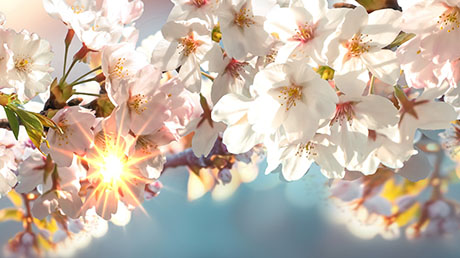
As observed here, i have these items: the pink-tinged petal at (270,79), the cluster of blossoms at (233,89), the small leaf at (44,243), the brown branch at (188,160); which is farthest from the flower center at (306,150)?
the small leaf at (44,243)

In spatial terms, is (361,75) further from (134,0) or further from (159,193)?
(159,193)

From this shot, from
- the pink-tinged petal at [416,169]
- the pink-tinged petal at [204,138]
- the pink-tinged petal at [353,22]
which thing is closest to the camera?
the pink-tinged petal at [353,22]

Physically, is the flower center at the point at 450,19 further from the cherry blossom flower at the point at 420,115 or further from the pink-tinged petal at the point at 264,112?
the pink-tinged petal at the point at 264,112

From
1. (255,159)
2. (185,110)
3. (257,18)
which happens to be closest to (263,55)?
(257,18)

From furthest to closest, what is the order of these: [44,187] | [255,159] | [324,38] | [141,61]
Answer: [255,159] → [44,187] → [141,61] → [324,38]

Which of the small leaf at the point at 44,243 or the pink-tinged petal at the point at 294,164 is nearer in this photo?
the pink-tinged petal at the point at 294,164

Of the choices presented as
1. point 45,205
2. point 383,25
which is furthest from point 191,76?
point 45,205
